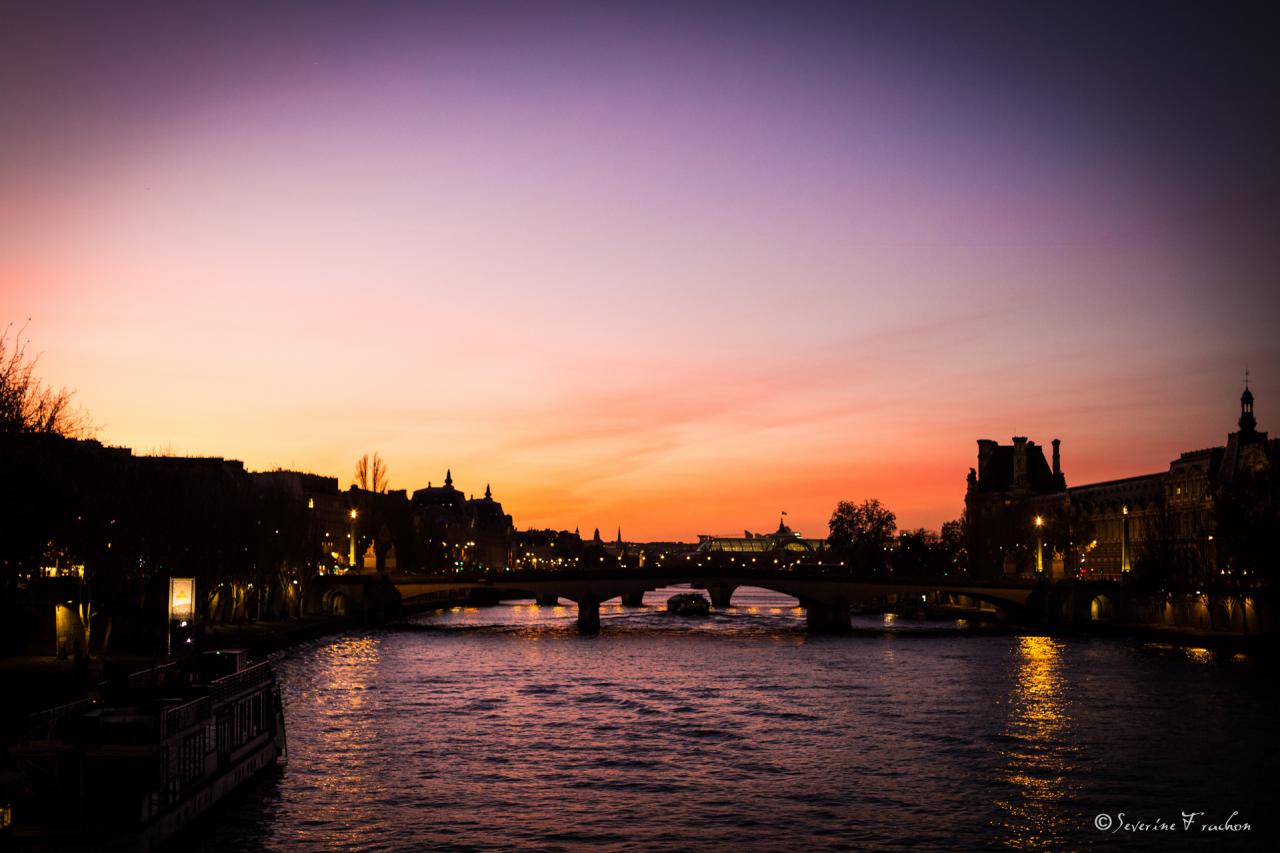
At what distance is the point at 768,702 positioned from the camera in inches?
2842

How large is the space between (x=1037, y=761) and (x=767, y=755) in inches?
420

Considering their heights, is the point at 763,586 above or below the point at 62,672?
above

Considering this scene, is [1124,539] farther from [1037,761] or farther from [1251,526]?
[1037,761]

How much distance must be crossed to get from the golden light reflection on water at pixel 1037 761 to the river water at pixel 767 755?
171 mm

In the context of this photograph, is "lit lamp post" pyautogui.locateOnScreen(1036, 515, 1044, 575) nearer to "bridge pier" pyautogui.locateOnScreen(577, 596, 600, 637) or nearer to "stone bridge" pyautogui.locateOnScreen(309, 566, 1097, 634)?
"stone bridge" pyautogui.locateOnScreen(309, 566, 1097, 634)

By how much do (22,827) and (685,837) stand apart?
18011 mm

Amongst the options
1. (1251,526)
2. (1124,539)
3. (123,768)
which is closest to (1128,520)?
(1124,539)

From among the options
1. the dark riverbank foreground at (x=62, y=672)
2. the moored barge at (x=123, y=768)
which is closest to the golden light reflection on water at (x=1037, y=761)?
the moored barge at (x=123, y=768)

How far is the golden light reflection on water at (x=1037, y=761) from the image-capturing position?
133ft

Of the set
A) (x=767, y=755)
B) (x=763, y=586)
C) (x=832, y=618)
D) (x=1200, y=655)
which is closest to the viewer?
(x=767, y=755)

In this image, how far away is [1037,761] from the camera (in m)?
52.3

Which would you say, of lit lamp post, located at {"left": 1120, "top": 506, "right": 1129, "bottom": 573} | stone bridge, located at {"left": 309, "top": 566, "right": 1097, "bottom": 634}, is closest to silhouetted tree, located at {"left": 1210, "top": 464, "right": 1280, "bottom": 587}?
stone bridge, located at {"left": 309, "top": 566, "right": 1097, "bottom": 634}

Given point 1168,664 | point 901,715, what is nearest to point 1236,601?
point 1168,664

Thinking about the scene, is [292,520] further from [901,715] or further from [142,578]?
[901,715]
